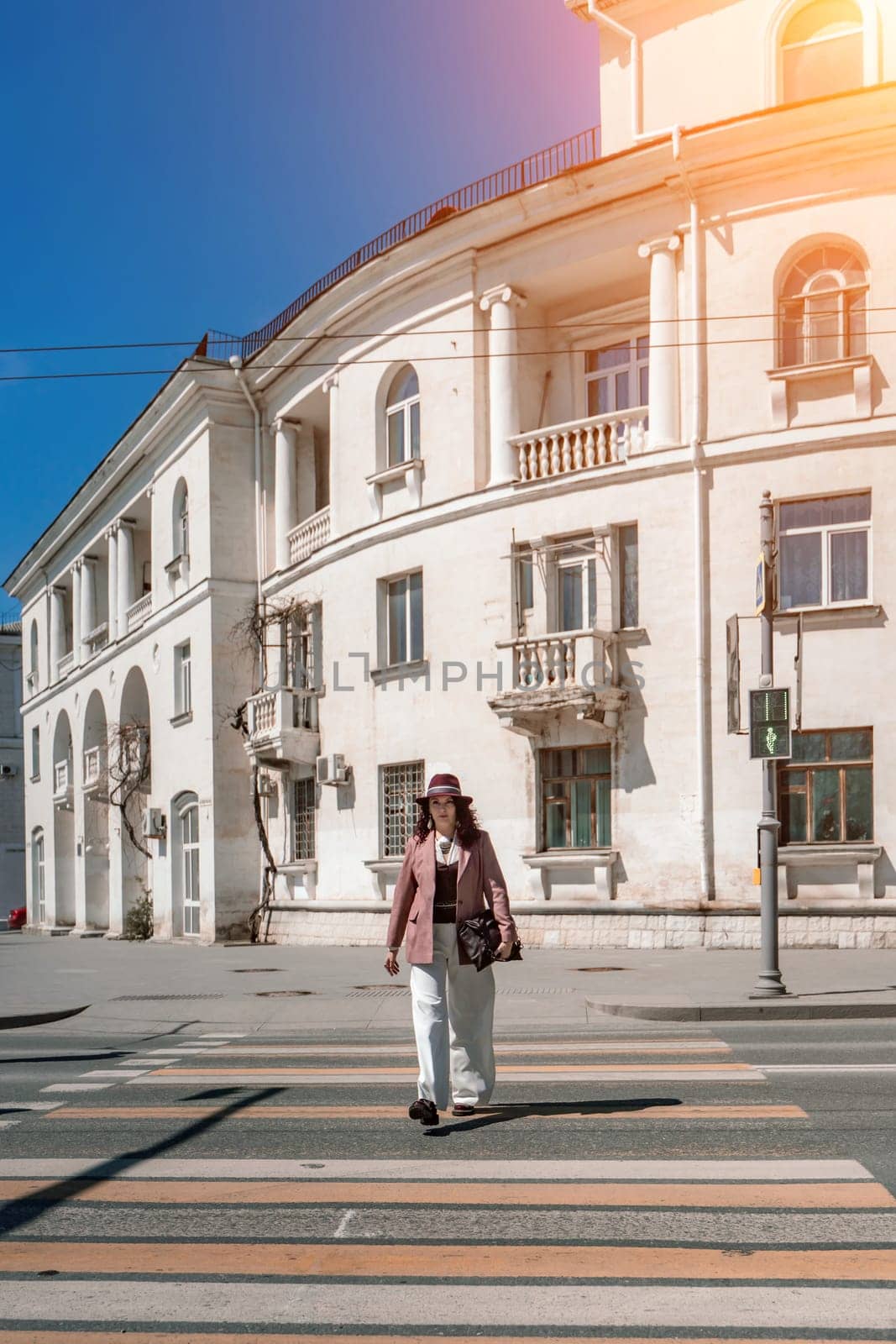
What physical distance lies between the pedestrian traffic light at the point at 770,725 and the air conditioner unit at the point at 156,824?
21517 mm

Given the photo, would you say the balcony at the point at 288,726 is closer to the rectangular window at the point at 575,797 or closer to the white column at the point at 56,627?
the rectangular window at the point at 575,797

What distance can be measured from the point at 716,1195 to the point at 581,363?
19.7 metres

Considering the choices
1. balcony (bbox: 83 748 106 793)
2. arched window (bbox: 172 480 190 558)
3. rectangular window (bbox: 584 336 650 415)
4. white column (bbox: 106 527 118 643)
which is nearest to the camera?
rectangular window (bbox: 584 336 650 415)

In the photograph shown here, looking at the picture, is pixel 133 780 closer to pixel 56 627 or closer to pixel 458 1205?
pixel 56 627

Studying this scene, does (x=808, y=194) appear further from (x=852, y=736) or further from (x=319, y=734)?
(x=319, y=734)

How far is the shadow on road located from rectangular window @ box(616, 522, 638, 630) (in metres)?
14.6

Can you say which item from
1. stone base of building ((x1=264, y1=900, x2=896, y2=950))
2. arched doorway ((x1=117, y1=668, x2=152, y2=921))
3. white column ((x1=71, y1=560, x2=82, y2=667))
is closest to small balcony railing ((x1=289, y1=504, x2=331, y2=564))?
stone base of building ((x1=264, y1=900, x2=896, y2=950))

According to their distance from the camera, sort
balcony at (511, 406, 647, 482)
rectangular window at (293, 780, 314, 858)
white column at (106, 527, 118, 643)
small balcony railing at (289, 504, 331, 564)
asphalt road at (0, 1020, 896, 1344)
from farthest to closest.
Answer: white column at (106, 527, 118, 643) < rectangular window at (293, 780, 314, 858) < small balcony railing at (289, 504, 331, 564) < balcony at (511, 406, 647, 482) < asphalt road at (0, 1020, 896, 1344)

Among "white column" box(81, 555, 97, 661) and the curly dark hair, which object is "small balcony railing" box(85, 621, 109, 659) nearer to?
"white column" box(81, 555, 97, 661)

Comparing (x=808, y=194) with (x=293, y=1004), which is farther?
(x=808, y=194)

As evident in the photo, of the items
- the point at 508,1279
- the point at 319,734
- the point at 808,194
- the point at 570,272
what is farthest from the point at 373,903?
the point at 508,1279

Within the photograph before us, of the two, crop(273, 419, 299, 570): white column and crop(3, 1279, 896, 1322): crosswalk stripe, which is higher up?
crop(273, 419, 299, 570): white column

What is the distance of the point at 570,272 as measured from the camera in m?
23.6

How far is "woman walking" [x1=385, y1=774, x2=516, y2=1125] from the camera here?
26.0 feet
